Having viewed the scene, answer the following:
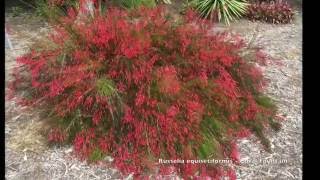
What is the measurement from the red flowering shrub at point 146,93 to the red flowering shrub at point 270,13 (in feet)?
12.0

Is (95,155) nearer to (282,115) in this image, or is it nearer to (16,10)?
(282,115)

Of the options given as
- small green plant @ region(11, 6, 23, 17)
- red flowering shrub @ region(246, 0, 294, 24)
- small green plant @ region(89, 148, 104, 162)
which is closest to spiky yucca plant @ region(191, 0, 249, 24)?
red flowering shrub @ region(246, 0, 294, 24)

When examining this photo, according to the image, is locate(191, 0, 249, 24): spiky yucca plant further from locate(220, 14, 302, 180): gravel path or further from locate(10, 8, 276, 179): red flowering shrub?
locate(10, 8, 276, 179): red flowering shrub

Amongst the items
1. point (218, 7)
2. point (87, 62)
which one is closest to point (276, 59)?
point (218, 7)

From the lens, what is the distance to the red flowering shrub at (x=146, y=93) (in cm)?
371

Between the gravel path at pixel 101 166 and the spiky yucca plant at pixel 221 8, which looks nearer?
the gravel path at pixel 101 166

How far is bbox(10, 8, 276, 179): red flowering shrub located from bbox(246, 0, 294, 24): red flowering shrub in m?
3.65

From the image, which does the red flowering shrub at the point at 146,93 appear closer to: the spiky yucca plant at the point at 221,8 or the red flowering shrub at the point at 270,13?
the spiky yucca plant at the point at 221,8

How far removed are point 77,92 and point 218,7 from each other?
14.3 feet

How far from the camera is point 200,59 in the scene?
159 inches

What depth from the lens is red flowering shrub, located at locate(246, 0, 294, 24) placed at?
25.1ft

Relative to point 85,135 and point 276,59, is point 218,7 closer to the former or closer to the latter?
point 276,59

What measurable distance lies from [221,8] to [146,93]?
430 cm

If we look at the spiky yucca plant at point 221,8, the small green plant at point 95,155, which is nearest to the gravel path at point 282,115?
the spiky yucca plant at point 221,8
